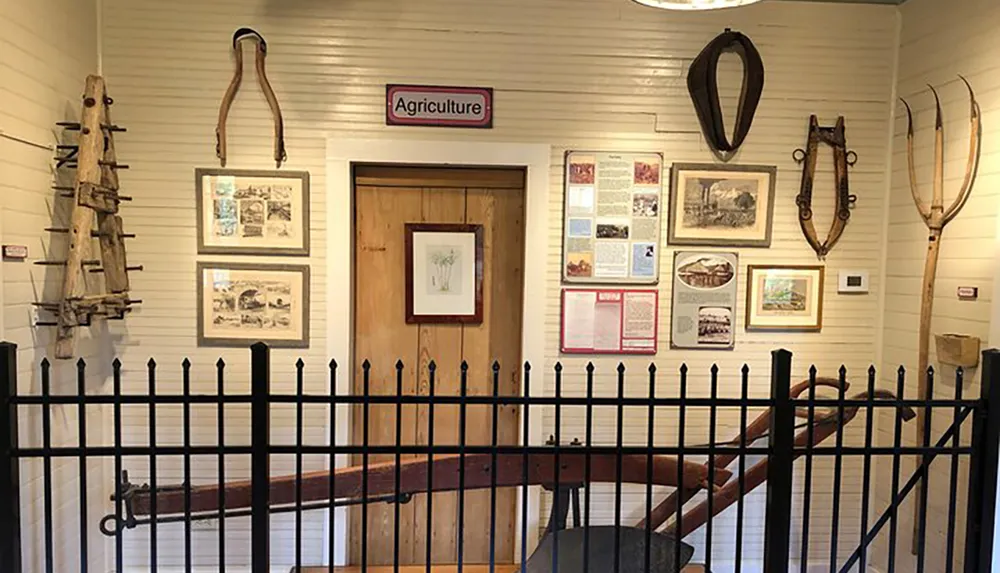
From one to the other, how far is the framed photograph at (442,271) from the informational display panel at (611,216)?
532 millimetres

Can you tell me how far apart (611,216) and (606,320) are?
0.57 meters

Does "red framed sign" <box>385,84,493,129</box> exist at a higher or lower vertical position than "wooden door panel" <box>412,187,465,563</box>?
higher

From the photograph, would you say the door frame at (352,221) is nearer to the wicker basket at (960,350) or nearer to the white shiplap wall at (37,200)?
the white shiplap wall at (37,200)

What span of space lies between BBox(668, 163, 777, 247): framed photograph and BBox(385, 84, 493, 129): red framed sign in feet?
3.57

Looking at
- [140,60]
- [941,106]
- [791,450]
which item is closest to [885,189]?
[941,106]

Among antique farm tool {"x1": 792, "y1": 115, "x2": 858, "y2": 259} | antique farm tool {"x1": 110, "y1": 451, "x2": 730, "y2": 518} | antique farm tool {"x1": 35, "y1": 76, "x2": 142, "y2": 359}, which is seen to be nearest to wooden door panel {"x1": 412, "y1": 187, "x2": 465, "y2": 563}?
antique farm tool {"x1": 110, "y1": 451, "x2": 730, "y2": 518}

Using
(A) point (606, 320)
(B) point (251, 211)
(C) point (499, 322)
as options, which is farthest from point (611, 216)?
(B) point (251, 211)

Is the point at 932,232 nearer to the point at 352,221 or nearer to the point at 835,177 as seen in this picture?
the point at 835,177

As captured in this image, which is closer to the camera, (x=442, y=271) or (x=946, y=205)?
(x=946, y=205)

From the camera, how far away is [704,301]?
3.37 m

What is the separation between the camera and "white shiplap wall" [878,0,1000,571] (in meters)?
2.76

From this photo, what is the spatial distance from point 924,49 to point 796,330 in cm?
A: 158

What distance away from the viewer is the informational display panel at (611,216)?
331 cm

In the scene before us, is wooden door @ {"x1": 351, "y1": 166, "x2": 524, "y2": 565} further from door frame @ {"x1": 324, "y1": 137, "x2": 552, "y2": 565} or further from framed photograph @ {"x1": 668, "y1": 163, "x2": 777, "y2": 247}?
framed photograph @ {"x1": 668, "y1": 163, "x2": 777, "y2": 247}
